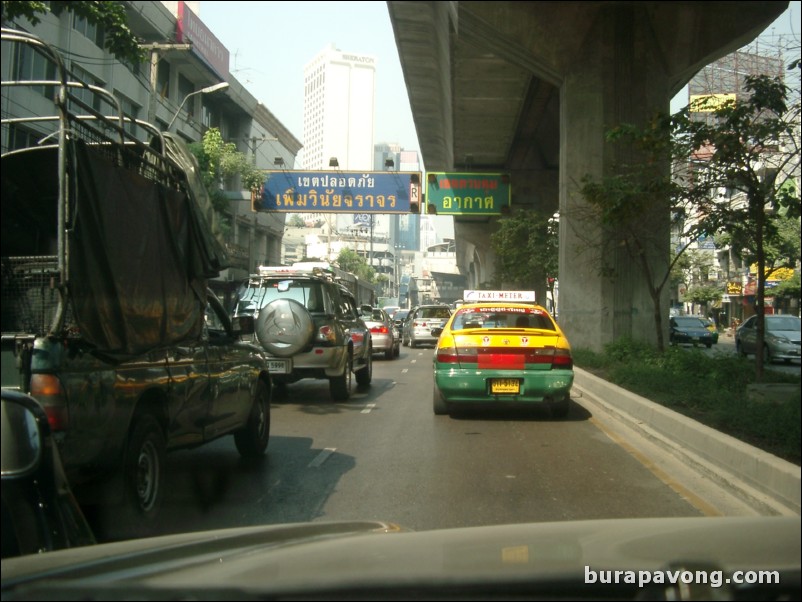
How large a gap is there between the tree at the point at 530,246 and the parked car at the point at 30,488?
1126 inches

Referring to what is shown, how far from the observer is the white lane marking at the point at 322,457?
8.25 m

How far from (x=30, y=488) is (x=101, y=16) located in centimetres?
697

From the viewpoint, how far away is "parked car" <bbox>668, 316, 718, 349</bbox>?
90.7 feet

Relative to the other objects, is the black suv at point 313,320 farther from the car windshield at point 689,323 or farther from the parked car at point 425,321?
the car windshield at point 689,323

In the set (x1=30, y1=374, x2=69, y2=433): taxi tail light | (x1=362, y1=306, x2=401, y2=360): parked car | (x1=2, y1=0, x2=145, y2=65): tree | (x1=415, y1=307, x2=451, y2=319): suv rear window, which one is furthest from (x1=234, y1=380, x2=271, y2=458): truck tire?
(x1=415, y1=307, x2=451, y2=319): suv rear window

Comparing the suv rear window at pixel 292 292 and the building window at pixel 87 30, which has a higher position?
the building window at pixel 87 30

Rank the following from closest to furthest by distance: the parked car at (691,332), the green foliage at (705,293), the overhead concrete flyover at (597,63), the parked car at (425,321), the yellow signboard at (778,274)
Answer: the yellow signboard at (778,274), the overhead concrete flyover at (597,63), the green foliage at (705,293), the parked car at (691,332), the parked car at (425,321)

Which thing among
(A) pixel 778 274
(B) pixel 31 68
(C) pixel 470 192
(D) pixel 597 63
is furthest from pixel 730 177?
(B) pixel 31 68

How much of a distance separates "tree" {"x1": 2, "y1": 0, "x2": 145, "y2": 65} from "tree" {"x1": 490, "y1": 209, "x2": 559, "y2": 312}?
2349cm

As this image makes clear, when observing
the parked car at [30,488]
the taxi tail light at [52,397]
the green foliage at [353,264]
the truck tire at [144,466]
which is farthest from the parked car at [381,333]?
the green foliage at [353,264]

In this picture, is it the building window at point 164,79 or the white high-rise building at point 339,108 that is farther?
the white high-rise building at point 339,108

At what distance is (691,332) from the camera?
93.7 feet

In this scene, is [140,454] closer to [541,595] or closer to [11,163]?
[11,163]

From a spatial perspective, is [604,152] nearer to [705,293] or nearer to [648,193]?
[648,193]
